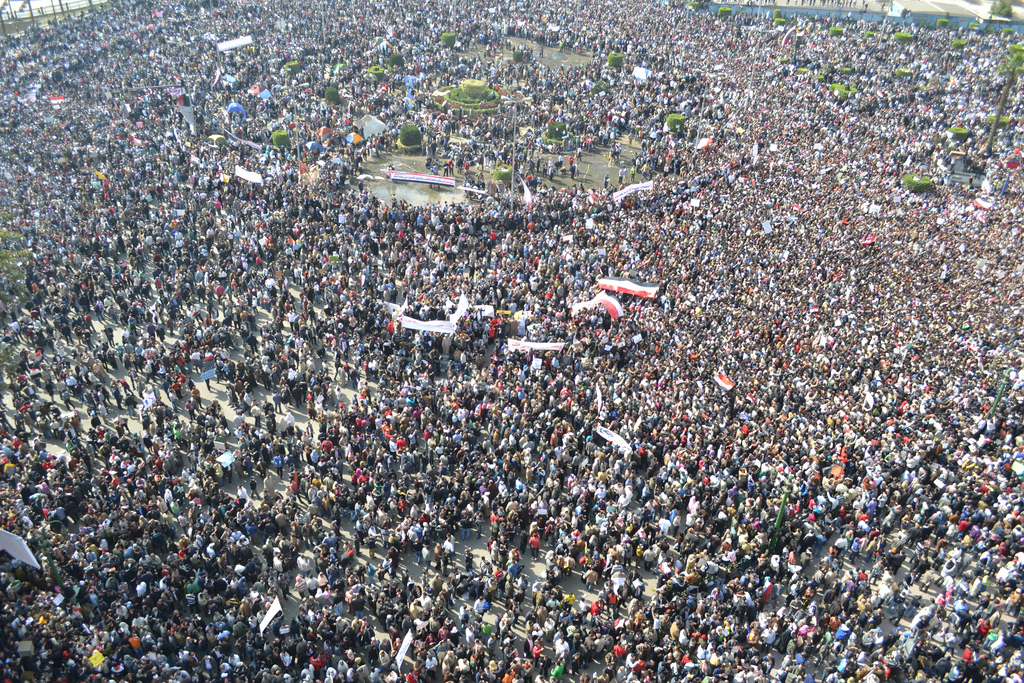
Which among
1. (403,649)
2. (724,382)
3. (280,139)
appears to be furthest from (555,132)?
(403,649)

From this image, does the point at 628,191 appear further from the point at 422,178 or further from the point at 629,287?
the point at 422,178

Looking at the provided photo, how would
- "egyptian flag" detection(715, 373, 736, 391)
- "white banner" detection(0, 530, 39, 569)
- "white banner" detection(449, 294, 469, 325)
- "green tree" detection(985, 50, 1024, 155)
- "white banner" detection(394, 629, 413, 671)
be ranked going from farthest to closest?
"green tree" detection(985, 50, 1024, 155) < "white banner" detection(449, 294, 469, 325) < "egyptian flag" detection(715, 373, 736, 391) < "white banner" detection(0, 530, 39, 569) < "white banner" detection(394, 629, 413, 671)

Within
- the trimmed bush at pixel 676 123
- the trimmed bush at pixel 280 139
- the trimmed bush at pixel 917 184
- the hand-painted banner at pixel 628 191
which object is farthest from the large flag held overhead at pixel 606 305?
the trimmed bush at pixel 280 139

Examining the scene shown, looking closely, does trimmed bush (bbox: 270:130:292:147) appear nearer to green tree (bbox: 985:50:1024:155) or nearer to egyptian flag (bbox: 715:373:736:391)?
egyptian flag (bbox: 715:373:736:391)

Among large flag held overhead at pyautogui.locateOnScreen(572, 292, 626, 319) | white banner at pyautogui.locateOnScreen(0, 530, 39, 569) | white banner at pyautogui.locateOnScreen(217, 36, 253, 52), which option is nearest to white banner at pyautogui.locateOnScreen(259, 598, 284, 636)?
white banner at pyautogui.locateOnScreen(0, 530, 39, 569)

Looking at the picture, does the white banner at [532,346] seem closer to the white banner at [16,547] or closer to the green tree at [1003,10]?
the white banner at [16,547]

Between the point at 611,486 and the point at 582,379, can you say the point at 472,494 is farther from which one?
the point at 582,379

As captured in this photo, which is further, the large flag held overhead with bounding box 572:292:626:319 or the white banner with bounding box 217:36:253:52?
the white banner with bounding box 217:36:253:52
